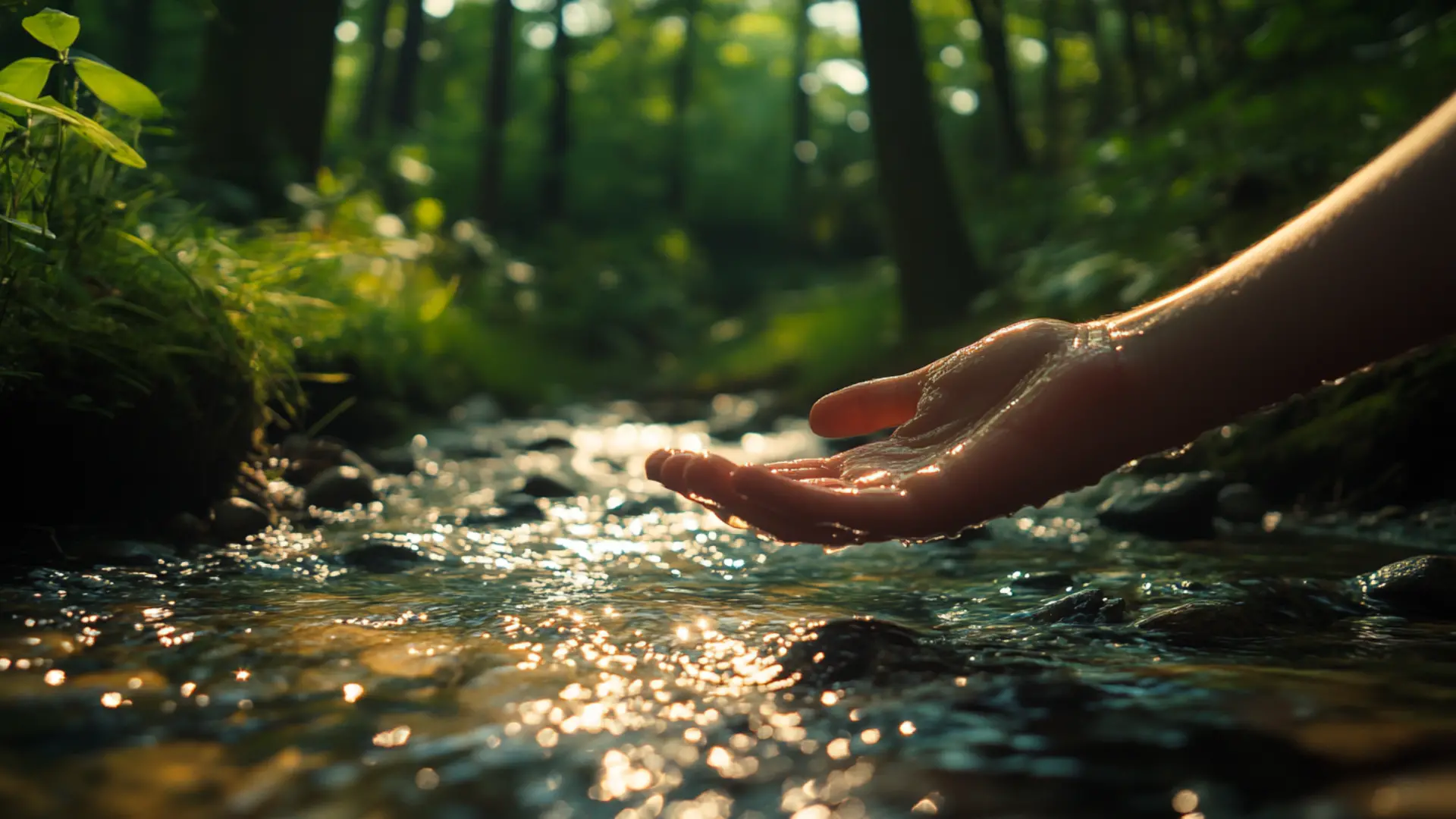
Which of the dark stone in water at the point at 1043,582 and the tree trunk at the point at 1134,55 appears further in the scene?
the tree trunk at the point at 1134,55

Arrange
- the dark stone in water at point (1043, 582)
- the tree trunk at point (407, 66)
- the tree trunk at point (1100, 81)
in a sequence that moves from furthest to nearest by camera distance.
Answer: the tree trunk at point (407, 66) → the tree trunk at point (1100, 81) → the dark stone in water at point (1043, 582)

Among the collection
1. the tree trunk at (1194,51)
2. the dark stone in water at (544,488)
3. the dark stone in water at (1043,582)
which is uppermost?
the tree trunk at (1194,51)

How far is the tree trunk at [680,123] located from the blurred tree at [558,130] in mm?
5663

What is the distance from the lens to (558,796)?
1.39 meters

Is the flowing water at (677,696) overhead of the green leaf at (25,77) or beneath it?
beneath

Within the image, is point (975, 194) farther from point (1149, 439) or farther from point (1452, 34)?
point (1149, 439)

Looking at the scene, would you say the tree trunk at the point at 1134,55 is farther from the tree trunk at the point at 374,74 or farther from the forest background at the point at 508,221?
the tree trunk at the point at 374,74

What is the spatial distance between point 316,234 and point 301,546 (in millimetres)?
4406

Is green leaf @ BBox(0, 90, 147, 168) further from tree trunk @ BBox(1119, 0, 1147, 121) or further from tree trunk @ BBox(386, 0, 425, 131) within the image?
tree trunk @ BBox(386, 0, 425, 131)

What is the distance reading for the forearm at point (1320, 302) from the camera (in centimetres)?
183

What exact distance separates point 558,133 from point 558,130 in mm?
82

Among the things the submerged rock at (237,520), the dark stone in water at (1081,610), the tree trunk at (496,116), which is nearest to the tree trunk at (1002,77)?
the tree trunk at (496,116)

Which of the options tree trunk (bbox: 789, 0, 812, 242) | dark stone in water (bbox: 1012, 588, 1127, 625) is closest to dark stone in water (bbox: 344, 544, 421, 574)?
dark stone in water (bbox: 1012, 588, 1127, 625)

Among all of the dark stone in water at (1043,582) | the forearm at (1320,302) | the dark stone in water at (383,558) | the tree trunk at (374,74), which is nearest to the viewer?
the forearm at (1320,302)
